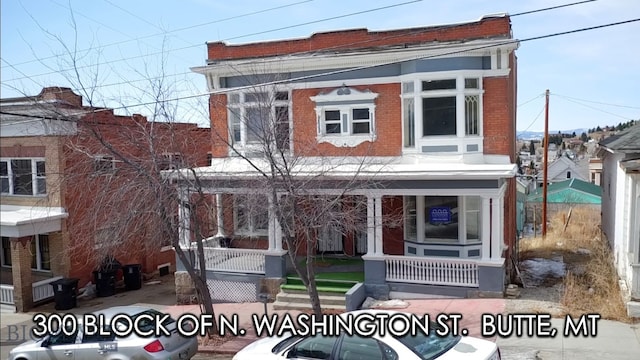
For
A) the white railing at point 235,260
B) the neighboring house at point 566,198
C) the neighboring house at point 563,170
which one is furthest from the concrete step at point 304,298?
the neighboring house at point 563,170

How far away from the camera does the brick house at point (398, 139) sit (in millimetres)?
13758

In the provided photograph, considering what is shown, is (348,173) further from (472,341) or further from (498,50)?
(472,341)

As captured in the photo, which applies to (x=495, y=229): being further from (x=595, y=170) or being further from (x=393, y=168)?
(x=595, y=170)

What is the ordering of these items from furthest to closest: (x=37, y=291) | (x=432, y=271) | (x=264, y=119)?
(x=37, y=291), (x=432, y=271), (x=264, y=119)

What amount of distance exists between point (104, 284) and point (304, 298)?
854cm

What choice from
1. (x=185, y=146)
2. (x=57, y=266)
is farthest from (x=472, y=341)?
(x=57, y=266)

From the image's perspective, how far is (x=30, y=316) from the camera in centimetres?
1692

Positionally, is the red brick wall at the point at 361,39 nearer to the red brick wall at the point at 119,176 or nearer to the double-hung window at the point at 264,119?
the double-hung window at the point at 264,119

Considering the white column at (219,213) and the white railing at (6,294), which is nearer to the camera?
the white column at (219,213)

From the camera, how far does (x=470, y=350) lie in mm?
7125

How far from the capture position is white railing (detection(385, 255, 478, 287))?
543 inches

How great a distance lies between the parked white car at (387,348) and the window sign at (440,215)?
778cm

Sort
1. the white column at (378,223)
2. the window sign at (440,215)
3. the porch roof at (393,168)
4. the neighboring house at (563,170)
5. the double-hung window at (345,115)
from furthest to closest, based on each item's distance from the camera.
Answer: the neighboring house at (563,170)
the double-hung window at (345,115)
the window sign at (440,215)
the white column at (378,223)
the porch roof at (393,168)

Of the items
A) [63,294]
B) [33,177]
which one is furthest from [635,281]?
[33,177]
